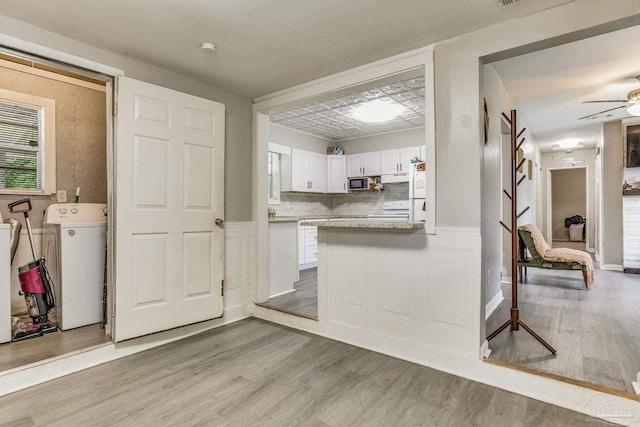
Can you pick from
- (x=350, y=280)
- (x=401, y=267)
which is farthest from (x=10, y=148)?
(x=401, y=267)

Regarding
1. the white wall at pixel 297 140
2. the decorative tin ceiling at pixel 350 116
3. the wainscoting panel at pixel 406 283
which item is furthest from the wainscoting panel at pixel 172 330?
the white wall at pixel 297 140

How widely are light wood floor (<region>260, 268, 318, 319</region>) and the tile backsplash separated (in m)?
1.97

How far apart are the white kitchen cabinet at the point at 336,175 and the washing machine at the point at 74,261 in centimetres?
439

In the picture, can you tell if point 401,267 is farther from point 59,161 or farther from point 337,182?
point 337,182

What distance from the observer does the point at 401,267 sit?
2691 mm

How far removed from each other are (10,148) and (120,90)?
1.57 meters

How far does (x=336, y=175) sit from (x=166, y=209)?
4428mm

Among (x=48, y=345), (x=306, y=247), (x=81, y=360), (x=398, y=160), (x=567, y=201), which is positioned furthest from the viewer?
(x=567, y=201)

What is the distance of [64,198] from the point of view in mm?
3441

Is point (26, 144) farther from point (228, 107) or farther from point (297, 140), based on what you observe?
point (297, 140)

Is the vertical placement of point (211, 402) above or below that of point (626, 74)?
below

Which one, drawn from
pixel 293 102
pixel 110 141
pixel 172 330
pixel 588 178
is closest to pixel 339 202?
pixel 293 102

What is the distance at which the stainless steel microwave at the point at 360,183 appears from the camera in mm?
6609

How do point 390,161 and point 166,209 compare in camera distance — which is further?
point 390,161
